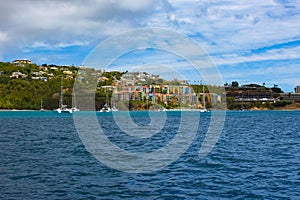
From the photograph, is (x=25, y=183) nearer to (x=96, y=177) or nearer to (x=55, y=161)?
(x=96, y=177)

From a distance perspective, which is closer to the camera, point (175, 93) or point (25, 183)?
point (25, 183)

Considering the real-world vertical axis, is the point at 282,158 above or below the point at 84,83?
below

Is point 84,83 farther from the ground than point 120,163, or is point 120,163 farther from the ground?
point 84,83

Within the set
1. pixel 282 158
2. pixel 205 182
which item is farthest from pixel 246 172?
pixel 282 158

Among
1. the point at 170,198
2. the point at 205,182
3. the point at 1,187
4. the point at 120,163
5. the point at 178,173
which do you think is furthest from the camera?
the point at 120,163

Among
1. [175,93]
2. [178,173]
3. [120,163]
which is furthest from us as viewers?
[175,93]

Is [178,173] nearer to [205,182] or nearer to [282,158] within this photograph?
[205,182]

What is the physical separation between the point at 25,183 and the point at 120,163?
7235 mm

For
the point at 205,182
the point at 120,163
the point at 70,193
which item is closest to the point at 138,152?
the point at 120,163

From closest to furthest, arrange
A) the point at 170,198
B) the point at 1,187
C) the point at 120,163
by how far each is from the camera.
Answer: the point at 170,198 → the point at 1,187 → the point at 120,163

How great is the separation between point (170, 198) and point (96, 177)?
5540mm

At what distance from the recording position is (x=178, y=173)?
21.5m

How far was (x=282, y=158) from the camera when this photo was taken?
88.7 feet

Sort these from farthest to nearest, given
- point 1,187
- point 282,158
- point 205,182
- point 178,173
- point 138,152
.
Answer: point 138,152 → point 282,158 → point 178,173 → point 205,182 → point 1,187
